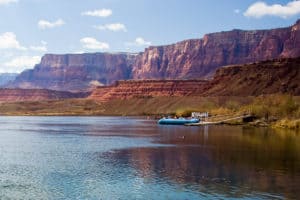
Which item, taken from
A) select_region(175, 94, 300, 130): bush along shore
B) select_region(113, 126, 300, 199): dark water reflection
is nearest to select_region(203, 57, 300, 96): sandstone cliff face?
select_region(175, 94, 300, 130): bush along shore

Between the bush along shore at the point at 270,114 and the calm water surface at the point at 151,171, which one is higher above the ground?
the bush along shore at the point at 270,114

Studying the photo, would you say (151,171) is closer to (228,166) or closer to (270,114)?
(228,166)

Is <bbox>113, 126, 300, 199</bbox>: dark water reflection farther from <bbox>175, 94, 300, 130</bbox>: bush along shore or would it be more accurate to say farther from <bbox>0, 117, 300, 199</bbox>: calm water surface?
<bbox>175, 94, 300, 130</bbox>: bush along shore

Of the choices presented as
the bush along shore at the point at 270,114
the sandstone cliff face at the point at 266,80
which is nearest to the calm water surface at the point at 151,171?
the bush along shore at the point at 270,114

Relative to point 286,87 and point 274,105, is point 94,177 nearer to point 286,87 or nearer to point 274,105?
point 274,105

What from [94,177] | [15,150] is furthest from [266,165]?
[15,150]

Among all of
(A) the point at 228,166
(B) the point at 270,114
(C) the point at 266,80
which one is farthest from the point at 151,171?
(C) the point at 266,80

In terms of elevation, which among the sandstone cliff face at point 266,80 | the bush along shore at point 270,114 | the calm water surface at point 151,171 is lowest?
the calm water surface at point 151,171

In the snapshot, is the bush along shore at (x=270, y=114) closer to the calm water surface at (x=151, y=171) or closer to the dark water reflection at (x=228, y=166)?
the dark water reflection at (x=228, y=166)

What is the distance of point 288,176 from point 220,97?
466ft

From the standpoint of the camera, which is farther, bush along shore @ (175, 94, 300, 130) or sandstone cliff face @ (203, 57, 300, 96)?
sandstone cliff face @ (203, 57, 300, 96)

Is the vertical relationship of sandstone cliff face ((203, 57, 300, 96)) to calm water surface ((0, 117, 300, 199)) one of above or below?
above

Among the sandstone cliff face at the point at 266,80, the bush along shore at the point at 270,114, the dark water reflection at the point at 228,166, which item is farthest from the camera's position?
the sandstone cliff face at the point at 266,80

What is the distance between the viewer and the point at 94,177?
38.4 meters
